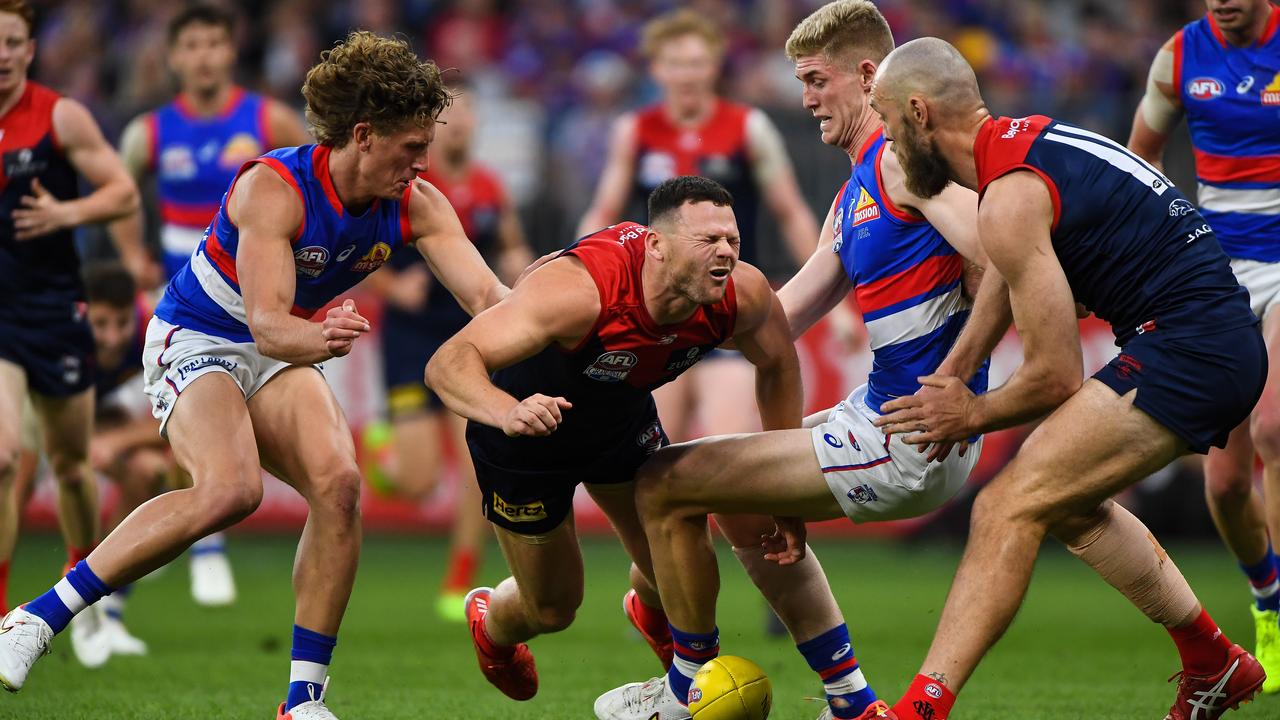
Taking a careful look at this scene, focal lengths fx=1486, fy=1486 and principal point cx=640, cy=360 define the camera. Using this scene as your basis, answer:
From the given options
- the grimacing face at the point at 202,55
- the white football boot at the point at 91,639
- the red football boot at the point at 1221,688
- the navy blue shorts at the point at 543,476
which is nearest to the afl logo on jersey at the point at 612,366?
the navy blue shorts at the point at 543,476

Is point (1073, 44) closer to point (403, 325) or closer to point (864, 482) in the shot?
point (403, 325)

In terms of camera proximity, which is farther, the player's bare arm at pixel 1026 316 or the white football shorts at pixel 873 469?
the white football shorts at pixel 873 469

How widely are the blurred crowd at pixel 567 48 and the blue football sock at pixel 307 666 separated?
9932 millimetres

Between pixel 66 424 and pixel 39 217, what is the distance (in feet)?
3.85

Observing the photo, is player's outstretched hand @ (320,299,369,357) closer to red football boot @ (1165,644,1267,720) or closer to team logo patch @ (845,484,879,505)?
team logo patch @ (845,484,879,505)

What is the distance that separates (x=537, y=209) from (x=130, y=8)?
6386 millimetres

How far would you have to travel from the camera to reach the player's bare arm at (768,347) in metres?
5.79

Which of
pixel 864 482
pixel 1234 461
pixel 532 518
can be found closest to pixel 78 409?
pixel 532 518

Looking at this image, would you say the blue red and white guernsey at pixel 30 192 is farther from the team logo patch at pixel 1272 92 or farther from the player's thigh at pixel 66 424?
the team logo patch at pixel 1272 92

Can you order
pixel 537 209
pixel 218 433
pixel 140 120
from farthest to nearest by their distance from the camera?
pixel 537 209 → pixel 140 120 → pixel 218 433

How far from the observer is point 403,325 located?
1123 centimetres

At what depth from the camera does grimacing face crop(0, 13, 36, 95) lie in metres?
7.58

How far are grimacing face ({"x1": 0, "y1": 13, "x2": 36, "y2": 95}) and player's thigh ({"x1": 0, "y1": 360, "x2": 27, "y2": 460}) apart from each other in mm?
1452

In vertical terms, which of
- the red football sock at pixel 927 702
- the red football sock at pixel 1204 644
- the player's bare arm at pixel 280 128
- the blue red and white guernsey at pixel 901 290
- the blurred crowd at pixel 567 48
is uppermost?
the blurred crowd at pixel 567 48
